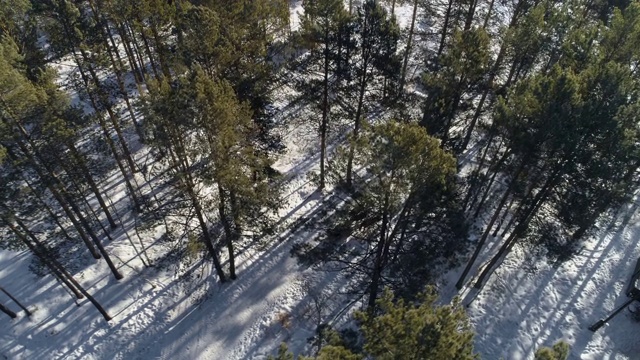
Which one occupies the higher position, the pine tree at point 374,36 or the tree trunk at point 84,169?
the pine tree at point 374,36

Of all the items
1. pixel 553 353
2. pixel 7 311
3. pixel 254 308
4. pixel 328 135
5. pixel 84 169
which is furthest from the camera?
pixel 328 135

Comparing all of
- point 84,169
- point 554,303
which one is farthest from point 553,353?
point 84,169

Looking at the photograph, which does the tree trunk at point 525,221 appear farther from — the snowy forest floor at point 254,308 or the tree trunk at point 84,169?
the tree trunk at point 84,169

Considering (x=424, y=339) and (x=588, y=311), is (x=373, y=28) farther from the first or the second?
(x=588, y=311)

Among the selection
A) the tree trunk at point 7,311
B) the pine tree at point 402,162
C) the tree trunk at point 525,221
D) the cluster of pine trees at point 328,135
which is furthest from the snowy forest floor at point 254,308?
the pine tree at point 402,162

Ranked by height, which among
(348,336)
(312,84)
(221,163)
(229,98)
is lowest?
(348,336)

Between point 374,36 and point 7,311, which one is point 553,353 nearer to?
point 374,36

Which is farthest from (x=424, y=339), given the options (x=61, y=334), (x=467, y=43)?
(x=61, y=334)

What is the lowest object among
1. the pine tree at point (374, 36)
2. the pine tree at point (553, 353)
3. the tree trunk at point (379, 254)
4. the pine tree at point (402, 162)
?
the tree trunk at point (379, 254)
